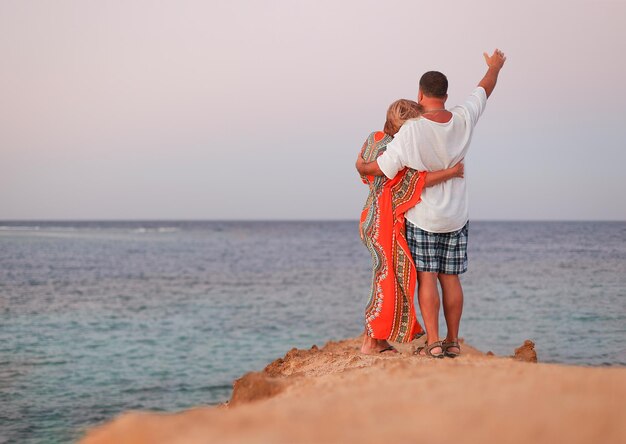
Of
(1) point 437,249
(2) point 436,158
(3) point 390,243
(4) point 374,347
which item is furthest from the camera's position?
(4) point 374,347

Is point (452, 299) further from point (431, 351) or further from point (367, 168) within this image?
point (367, 168)

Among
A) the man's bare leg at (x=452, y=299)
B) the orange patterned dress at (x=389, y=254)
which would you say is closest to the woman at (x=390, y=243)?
the orange patterned dress at (x=389, y=254)

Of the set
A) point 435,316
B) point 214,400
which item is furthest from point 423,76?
point 214,400

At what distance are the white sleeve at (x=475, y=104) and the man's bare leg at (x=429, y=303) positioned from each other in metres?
1.20

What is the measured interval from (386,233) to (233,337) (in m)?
8.40

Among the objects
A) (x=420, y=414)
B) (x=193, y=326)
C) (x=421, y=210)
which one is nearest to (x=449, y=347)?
(x=421, y=210)

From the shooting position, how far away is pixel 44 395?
937cm

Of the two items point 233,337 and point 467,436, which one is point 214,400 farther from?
point 467,436

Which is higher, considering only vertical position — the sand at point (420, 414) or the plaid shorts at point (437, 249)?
the plaid shorts at point (437, 249)

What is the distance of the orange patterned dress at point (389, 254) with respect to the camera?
522 cm

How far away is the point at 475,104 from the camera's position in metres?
5.28

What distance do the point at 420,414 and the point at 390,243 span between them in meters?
2.83

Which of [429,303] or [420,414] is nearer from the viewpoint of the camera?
[420,414]

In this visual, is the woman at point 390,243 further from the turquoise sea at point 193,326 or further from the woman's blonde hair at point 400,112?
the turquoise sea at point 193,326
